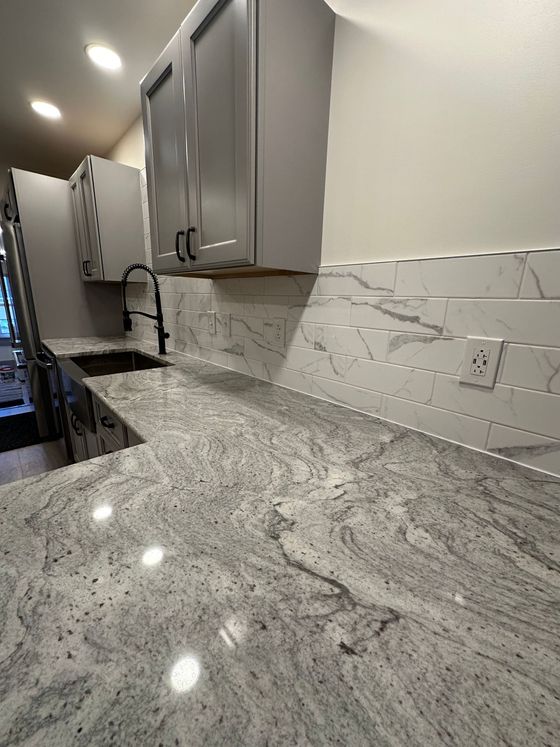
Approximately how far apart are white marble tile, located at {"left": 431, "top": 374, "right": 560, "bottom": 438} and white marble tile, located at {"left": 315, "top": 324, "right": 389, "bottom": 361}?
20cm

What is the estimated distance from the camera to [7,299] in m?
3.29

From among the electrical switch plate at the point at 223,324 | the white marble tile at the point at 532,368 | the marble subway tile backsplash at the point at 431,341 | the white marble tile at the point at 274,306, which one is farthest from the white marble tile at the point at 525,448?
the electrical switch plate at the point at 223,324

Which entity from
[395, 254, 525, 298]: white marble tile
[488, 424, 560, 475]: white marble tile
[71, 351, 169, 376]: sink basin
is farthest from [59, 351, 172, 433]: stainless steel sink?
[488, 424, 560, 475]: white marble tile

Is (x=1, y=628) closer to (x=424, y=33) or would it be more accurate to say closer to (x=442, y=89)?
(x=442, y=89)

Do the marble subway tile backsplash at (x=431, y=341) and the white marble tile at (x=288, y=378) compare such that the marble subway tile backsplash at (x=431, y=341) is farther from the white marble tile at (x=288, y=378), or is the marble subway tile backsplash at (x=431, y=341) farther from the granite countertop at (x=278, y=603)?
the granite countertop at (x=278, y=603)

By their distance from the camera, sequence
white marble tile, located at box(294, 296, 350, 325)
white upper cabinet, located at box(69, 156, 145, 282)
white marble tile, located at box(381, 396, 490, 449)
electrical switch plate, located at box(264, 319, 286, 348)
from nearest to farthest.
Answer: white marble tile, located at box(381, 396, 490, 449), white marble tile, located at box(294, 296, 350, 325), electrical switch plate, located at box(264, 319, 286, 348), white upper cabinet, located at box(69, 156, 145, 282)

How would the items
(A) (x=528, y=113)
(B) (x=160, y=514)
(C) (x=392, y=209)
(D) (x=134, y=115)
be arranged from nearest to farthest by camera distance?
(B) (x=160, y=514) < (A) (x=528, y=113) < (C) (x=392, y=209) < (D) (x=134, y=115)

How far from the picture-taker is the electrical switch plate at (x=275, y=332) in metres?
1.26

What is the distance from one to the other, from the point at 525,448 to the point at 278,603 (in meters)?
0.67

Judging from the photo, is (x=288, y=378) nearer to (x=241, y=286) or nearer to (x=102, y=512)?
(x=241, y=286)

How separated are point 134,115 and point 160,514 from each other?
2814mm

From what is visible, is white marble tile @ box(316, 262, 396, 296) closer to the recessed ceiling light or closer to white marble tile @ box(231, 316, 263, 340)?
white marble tile @ box(231, 316, 263, 340)

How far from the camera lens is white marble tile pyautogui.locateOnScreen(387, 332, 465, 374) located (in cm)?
79

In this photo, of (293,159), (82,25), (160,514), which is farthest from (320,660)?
(82,25)
